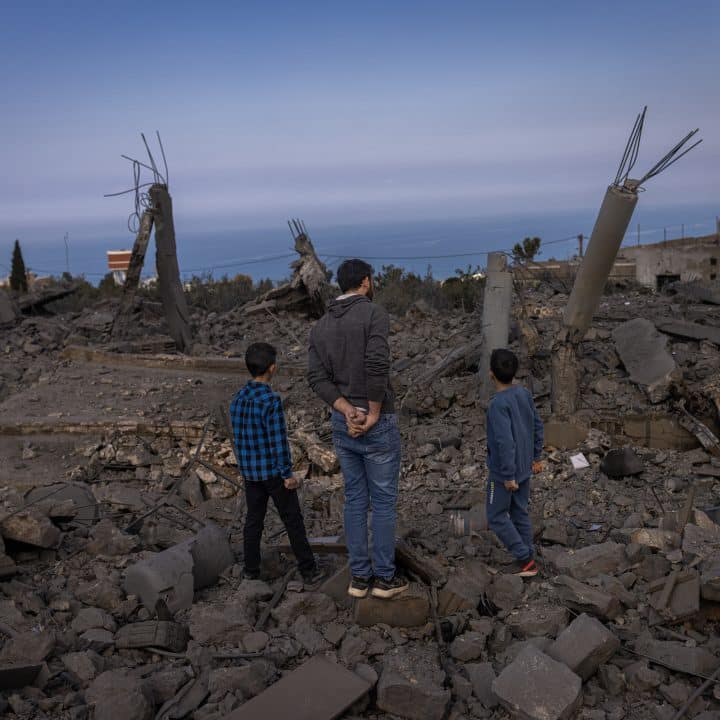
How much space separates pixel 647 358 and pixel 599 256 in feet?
6.87

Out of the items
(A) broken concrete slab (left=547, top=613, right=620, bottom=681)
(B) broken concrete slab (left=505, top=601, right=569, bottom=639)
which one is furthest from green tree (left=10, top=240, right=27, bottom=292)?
(A) broken concrete slab (left=547, top=613, right=620, bottom=681)

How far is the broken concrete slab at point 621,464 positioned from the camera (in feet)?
25.1

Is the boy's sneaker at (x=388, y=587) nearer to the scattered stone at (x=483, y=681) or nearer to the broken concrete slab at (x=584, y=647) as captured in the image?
the scattered stone at (x=483, y=681)

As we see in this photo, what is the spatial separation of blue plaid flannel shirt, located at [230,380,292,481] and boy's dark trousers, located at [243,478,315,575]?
92 millimetres

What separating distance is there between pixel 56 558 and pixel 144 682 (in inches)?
72.8

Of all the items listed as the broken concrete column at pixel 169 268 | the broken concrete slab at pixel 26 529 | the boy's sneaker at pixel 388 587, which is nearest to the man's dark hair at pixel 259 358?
the boy's sneaker at pixel 388 587

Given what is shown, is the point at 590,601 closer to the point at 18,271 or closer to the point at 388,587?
the point at 388,587

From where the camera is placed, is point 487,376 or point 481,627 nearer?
point 481,627

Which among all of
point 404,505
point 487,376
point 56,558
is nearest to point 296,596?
point 56,558

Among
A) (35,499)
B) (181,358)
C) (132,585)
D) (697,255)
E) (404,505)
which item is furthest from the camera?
(697,255)

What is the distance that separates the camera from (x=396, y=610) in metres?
3.94

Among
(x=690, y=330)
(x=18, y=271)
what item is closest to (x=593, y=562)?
(x=690, y=330)

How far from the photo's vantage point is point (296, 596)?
13.5 ft

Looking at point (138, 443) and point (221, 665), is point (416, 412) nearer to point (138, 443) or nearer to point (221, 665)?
point (138, 443)
